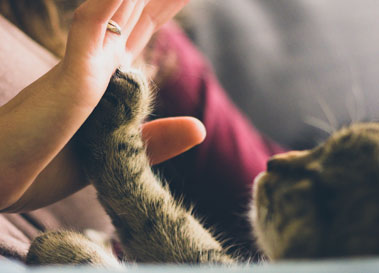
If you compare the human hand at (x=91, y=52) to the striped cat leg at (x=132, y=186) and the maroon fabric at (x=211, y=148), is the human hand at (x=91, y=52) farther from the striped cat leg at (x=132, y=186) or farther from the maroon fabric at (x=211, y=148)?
the maroon fabric at (x=211, y=148)

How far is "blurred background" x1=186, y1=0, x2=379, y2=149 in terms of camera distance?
31.8 inches

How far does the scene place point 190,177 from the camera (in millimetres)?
737

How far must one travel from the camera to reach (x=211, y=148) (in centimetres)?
76

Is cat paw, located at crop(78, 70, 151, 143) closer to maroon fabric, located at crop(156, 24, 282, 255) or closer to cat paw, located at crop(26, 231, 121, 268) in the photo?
cat paw, located at crop(26, 231, 121, 268)

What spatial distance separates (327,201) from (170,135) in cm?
19

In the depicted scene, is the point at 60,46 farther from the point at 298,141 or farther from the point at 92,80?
the point at 298,141

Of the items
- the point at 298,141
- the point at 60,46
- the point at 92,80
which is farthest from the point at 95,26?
the point at 298,141

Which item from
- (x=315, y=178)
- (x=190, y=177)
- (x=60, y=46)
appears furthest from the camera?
(x=190, y=177)

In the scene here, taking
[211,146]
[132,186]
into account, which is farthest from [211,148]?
[132,186]

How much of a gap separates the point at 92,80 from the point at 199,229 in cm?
18

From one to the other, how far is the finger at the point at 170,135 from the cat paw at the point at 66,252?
108 millimetres

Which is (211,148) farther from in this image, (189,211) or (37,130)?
(37,130)

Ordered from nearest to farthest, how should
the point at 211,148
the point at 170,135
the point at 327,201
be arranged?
the point at 327,201, the point at 170,135, the point at 211,148

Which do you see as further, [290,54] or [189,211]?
[290,54]
